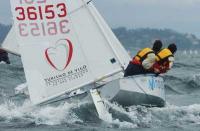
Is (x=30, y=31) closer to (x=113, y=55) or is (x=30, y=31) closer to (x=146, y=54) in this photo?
(x=113, y=55)

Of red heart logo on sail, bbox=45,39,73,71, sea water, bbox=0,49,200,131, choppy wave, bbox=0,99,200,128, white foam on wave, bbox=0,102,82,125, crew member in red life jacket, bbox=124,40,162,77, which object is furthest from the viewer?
crew member in red life jacket, bbox=124,40,162,77

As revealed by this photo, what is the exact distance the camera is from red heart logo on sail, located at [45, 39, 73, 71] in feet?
46.6

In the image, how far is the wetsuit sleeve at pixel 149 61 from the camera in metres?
15.4

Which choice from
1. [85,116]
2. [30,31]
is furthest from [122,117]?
[30,31]

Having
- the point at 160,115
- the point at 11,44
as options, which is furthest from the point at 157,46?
the point at 11,44

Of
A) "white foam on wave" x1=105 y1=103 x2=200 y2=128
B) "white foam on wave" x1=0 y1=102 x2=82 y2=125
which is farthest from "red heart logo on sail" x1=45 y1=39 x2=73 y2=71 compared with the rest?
"white foam on wave" x1=105 y1=103 x2=200 y2=128

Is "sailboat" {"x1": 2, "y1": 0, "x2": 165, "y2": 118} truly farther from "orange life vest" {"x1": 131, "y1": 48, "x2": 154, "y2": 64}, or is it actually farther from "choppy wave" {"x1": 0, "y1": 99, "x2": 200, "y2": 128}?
"orange life vest" {"x1": 131, "y1": 48, "x2": 154, "y2": 64}

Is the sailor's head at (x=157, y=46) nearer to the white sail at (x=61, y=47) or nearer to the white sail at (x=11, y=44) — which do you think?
the white sail at (x=61, y=47)

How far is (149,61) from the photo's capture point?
50.6 feet

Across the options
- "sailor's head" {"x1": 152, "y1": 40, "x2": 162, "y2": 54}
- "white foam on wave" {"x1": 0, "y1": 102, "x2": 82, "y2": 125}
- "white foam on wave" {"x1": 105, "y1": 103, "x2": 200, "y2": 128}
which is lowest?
"white foam on wave" {"x1": 105, "y1": 103, "x2": 200, "y2": 128}

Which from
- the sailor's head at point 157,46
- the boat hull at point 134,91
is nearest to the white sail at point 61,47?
the boat hull at point 134,91

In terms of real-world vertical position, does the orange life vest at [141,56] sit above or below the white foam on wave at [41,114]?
above

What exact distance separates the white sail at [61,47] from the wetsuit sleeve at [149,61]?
0.94 metres

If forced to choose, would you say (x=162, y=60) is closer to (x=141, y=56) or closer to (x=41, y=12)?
(x=141, y=56)
